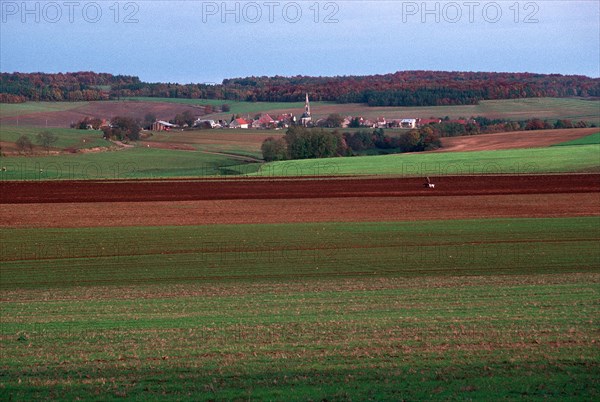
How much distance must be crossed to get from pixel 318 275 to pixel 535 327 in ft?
28.9

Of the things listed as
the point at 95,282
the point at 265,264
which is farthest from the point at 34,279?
the point at 265,264

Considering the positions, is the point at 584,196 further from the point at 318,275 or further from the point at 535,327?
the point at 535,327

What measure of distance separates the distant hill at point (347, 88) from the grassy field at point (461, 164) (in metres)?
46.6

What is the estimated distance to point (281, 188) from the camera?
41.0 meters

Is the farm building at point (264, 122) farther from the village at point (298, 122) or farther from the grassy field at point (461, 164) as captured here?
the grassy field at point (461, 164)

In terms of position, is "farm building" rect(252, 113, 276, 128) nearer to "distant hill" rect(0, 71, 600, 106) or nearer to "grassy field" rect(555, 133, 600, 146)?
"distant hill" rect(0, 71, 600, 106)

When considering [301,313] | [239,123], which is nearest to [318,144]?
[239,123]

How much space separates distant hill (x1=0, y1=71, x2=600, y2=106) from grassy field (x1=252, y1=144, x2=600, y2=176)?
4657cm

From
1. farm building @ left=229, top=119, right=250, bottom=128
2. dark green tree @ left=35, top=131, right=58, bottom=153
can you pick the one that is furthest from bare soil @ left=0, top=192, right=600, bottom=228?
farm building @ left=229, top=119, right=250, bottom=128

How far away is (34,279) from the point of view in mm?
21031

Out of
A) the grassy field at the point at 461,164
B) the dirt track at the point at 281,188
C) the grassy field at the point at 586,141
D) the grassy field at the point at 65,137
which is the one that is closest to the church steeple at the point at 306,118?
the grassy field at the point at 65,137

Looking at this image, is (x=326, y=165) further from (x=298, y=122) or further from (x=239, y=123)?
(x=239, y=123)

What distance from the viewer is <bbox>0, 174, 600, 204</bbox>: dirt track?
3747cm

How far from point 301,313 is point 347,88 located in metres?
108
